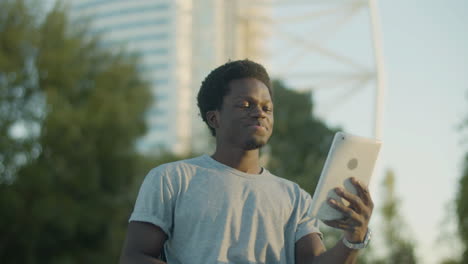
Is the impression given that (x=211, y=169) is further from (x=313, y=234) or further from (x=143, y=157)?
(x=143, y=157)

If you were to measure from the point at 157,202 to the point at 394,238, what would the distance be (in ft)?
110

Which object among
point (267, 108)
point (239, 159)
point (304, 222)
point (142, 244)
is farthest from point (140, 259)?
point (267, 108)

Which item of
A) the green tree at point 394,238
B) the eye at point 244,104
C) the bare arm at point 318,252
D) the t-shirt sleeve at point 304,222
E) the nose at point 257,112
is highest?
the eye at point 244,104

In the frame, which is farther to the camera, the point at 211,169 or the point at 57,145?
the point at 57,145

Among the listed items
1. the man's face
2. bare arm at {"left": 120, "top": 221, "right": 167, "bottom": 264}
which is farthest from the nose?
bare arm at {"left": 120, "top": 221, "right": 167, "bottom": 264}

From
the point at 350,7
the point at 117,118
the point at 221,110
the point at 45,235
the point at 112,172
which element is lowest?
the point at 45,235

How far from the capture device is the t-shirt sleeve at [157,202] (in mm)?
2551

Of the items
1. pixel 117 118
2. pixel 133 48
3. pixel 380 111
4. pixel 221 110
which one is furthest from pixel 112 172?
pixel 221 110

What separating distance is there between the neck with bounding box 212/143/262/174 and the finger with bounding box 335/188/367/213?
0.47 metres

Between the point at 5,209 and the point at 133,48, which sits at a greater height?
the point at 133,48

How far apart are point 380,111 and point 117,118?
39.0 ft

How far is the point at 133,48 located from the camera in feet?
69.4

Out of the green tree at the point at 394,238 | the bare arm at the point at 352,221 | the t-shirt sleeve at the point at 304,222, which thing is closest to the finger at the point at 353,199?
the bare arm at the point at 352,221

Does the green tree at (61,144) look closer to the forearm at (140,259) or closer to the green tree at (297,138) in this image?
the green tree at (297,138)
